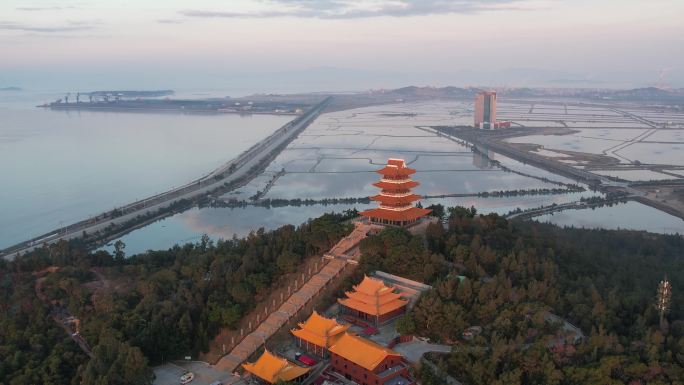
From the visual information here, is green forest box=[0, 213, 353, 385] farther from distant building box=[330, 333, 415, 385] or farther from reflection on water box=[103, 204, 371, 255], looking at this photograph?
reflection on water box=[103, 204, 371, 255]

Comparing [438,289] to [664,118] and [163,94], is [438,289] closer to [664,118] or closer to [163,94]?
[664,118]

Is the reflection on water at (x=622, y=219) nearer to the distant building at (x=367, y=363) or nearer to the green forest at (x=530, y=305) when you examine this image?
the green forest at (x=530, y=305)

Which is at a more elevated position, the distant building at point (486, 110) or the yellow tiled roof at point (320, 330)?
the distant building at point (486, 110)

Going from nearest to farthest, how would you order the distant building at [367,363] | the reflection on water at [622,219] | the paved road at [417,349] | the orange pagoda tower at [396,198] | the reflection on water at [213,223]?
the distant building at [367,363]
the paved road at [417,349]
the orange pagoda tower at [396,198]
the reflection on water at [213,223]
the reflection on water at [622,219]

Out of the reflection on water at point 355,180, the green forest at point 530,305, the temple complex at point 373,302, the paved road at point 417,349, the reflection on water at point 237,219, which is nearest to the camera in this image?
the green forest at point 530,305

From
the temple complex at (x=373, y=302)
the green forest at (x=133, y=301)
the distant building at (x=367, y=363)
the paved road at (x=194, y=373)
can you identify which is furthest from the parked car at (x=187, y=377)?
the temple complex at (x=373, y=302)

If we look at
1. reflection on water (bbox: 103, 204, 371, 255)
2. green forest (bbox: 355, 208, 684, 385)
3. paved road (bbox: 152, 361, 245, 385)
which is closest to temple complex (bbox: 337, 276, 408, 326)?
green forest (bbox: 355, 208, 684, 385)
